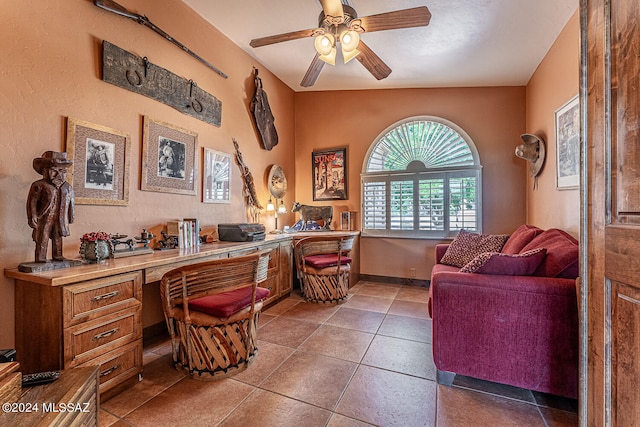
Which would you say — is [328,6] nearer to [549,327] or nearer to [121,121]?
[121,121]

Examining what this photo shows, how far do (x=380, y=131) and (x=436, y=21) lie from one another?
175 centimetres

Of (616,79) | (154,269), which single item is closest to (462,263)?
(616,79)

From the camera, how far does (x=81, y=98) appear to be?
75.7 inches

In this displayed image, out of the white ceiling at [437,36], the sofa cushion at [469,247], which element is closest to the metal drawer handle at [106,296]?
the white ceiling at [437,36]

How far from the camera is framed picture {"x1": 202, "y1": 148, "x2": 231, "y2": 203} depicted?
9.66 feet

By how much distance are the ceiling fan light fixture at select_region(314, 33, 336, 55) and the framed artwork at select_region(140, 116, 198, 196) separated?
154cm

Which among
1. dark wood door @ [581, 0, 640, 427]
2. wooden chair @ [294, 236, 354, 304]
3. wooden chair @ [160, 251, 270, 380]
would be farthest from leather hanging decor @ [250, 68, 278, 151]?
dark wood door @ [581, 0, 640, 427]

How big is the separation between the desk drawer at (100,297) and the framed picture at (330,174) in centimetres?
315

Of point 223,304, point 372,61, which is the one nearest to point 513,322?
point 223,304

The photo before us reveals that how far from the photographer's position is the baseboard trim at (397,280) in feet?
13.2

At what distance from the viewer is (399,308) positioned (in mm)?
3146

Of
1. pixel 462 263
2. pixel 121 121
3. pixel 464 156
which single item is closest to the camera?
pixel 121 121

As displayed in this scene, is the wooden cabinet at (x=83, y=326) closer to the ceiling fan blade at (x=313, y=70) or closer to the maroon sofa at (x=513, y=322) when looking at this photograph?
the maroon sofa at (x=513, y=322)

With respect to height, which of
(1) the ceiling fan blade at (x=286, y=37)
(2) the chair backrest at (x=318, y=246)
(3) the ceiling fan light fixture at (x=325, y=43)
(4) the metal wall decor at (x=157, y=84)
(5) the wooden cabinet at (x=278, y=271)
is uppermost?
(1) the ceiling fan blade at (x=286, y=37)
